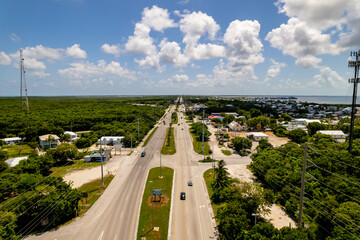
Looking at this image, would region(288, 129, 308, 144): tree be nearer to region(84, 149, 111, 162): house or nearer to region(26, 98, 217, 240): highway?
region(26, 98, 217, 240): highway

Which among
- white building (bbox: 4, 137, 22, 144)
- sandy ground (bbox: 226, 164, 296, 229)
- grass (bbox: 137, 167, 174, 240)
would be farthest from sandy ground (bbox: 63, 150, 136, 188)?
white building (bbox: 4, 137, 22, 144)

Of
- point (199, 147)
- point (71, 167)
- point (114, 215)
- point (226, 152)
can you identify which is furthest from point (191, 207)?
point (71, 167)

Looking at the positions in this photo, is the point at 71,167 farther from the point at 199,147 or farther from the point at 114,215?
the point at 199,147

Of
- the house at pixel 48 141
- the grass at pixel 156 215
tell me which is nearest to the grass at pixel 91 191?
the grass at pixel 156 215

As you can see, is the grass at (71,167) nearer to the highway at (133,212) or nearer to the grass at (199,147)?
Result: the highway at (133,212)

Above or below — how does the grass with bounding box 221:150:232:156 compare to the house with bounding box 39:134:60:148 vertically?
below
